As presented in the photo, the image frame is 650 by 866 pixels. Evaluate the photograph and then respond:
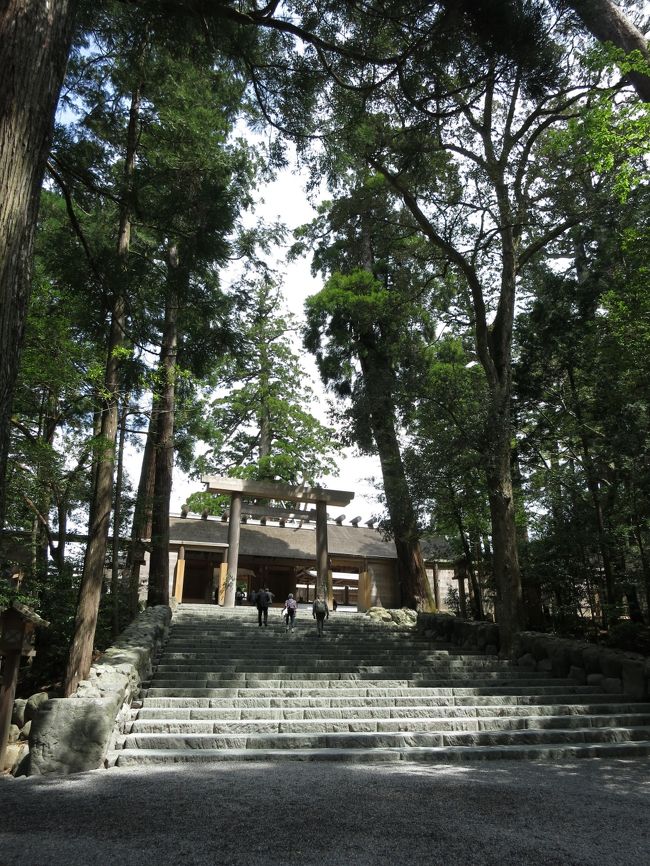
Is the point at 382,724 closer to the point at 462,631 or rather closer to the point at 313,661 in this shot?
the point at 313,661

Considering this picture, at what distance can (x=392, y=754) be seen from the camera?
627 centimetres

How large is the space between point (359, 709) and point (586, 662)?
443cm

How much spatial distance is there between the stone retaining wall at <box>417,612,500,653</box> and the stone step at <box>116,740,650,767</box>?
4992mm

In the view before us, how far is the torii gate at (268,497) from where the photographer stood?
17.1m

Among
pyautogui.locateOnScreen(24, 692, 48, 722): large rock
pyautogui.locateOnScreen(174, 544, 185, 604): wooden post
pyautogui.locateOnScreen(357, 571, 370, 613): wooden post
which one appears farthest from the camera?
pyautogui.locateOnScreen(357, 571, 370, 613): wooden post

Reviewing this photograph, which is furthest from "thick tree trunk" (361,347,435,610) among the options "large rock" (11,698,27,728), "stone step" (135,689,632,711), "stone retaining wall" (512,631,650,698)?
"large rock" (11,698,27,728)

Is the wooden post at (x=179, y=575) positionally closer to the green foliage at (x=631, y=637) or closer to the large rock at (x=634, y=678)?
the green foliage at (x=631, y=637)

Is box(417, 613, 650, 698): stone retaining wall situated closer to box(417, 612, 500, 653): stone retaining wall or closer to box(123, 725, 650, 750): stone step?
box(417, 612, 500, 653): stone retaining wall

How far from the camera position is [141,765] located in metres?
5.79

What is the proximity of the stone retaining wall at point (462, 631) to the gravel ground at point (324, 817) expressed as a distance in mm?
6079

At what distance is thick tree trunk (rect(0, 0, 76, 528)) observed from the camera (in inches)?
113

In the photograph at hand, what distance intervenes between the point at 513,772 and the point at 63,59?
6.95 meters

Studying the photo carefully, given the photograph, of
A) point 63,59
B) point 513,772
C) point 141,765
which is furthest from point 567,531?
point 63,59

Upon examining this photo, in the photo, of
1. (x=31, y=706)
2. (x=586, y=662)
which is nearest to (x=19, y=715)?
(x=31, y=706)
